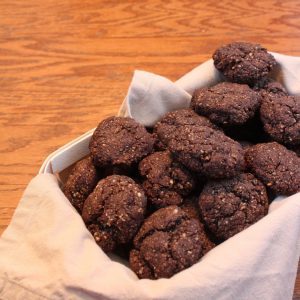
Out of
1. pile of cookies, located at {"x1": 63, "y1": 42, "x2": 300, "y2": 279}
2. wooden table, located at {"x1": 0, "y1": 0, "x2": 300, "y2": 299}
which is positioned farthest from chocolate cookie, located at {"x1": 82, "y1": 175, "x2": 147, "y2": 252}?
wooden table, located at {"x1": 0, "y1": 0, "x2": 300, "y2": 299}

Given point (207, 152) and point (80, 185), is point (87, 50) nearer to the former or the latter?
point (80, 185)

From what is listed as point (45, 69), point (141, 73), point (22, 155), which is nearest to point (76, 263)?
point (141, 73)

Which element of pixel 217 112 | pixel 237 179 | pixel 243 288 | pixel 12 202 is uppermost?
pixel 217 112

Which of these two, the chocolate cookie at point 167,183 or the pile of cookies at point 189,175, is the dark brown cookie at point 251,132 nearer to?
the pile of cookies at point 189,175

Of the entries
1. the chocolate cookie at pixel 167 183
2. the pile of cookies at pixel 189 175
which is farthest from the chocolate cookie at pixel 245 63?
the chocolate cookie at pixel 167 183

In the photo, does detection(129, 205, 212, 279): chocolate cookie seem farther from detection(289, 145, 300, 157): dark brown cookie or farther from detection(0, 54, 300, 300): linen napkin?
detection(289, 145, 300, 157): dark brown cookie

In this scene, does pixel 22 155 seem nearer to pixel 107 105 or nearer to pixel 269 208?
pixel 107 105

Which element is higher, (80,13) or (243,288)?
(80,13)
